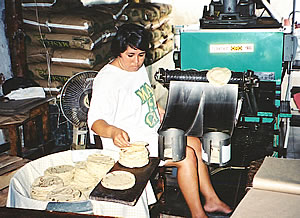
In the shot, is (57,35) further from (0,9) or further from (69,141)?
(69,141)

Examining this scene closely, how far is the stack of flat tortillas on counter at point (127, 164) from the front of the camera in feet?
5.56

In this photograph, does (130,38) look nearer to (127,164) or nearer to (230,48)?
(127,164)

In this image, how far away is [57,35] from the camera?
13.4 feet

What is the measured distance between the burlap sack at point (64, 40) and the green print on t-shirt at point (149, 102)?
1.44 metres

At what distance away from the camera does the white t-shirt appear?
249cm

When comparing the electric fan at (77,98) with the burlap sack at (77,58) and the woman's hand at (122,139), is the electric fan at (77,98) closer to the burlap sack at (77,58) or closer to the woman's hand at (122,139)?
the woman's hand at (122,139)

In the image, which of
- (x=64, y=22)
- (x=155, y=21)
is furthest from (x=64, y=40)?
(x=155, y=21)

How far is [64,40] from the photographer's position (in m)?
4.05

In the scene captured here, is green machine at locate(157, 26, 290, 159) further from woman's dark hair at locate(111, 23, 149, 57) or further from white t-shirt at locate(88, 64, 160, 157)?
woman's dark hair at locate(111, 23, 149, 57)

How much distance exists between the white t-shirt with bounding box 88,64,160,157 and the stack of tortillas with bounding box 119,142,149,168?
523mm

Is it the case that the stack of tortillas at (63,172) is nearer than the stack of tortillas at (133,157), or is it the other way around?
the stack of tortillas at (133,157)

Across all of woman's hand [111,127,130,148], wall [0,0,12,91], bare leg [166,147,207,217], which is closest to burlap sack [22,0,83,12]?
wall [0,0,12,91]

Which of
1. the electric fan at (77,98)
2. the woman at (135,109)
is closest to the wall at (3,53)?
the electric fan at (77,98)

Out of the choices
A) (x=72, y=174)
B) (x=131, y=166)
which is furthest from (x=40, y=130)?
(x=131, y=166)
